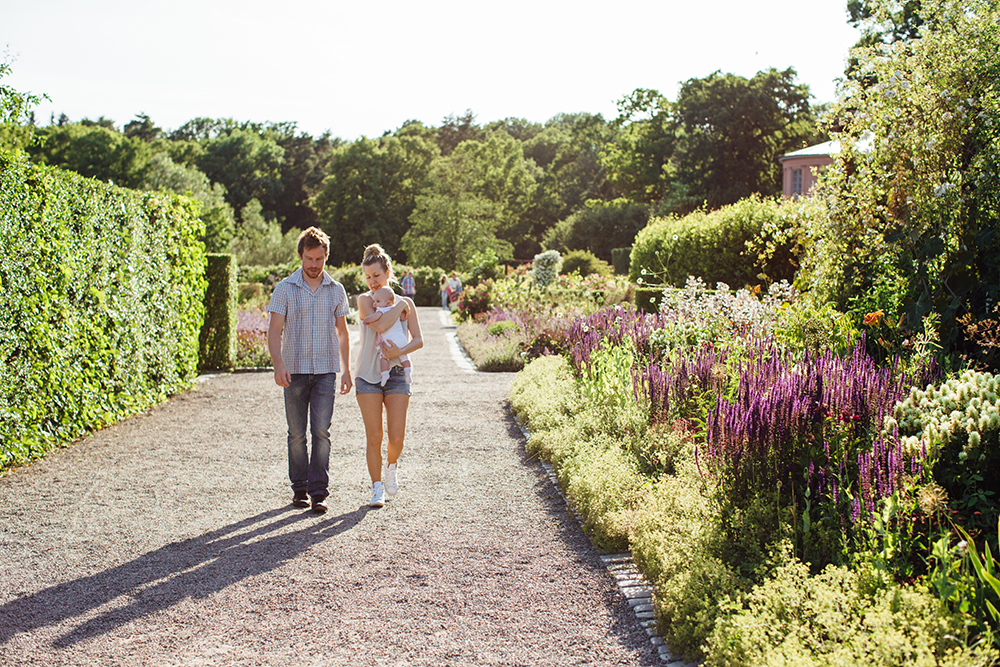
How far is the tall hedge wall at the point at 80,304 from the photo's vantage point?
5816 mm

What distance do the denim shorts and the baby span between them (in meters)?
0.03

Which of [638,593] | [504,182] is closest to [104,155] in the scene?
[504,182]

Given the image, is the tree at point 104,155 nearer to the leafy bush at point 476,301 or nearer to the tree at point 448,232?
the tree at point 448,232

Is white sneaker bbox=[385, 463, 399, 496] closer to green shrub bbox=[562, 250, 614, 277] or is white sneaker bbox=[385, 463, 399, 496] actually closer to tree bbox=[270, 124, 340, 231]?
green shrub bbox=[562, 250, 614, 277]

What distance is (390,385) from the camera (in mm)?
5289

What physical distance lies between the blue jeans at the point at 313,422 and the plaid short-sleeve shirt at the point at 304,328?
93mm

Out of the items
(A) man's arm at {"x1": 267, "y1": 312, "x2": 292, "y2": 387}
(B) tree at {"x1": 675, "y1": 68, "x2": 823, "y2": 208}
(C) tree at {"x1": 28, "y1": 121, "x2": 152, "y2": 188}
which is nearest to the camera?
(A) man's arm at {"x1": 267, "y1": 312, "x2": 292, "y2": 387}

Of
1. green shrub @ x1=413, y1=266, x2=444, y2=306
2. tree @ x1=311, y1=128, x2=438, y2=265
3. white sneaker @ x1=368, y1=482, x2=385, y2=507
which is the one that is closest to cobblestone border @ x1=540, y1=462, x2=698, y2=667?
white sneaker @ x1=368, y1=482, x2=385, y2=507

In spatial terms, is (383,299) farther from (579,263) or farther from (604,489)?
(579,263)

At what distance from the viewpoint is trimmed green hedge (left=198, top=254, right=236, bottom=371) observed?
1182 centimetres

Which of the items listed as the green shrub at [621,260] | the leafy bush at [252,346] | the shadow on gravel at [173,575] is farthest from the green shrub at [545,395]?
the green shrub at [621,260]

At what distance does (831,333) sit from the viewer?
20.2 feet

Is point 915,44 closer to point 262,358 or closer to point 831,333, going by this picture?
point 831,333

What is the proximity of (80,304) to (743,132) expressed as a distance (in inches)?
1653
